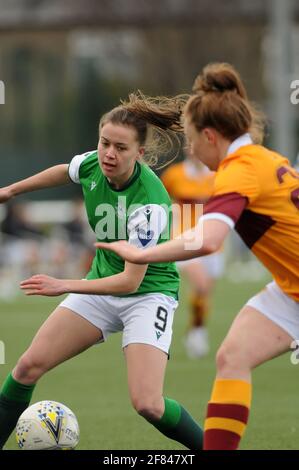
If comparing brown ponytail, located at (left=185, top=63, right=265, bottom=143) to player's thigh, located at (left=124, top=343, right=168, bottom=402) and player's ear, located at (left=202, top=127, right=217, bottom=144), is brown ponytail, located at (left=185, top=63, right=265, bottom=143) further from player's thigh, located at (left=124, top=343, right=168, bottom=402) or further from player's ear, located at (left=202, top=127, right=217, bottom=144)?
player's thigh, located at (left=124, top=343, right=168, bottom=402)

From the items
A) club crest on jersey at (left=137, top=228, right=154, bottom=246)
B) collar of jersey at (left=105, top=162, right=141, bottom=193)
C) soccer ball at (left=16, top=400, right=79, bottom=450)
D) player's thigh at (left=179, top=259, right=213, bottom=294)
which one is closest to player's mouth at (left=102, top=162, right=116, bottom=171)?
collar of jersey at (left=105, top=162, right=141, bottom=193)

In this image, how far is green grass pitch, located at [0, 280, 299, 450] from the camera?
284 inches

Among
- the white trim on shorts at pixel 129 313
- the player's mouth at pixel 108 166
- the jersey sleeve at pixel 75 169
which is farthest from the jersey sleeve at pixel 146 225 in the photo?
the jersey sleeve at pixel 75 169

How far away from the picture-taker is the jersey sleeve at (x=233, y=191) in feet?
17.1

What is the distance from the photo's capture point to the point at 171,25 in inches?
716

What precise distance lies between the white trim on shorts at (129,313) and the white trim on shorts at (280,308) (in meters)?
0.63

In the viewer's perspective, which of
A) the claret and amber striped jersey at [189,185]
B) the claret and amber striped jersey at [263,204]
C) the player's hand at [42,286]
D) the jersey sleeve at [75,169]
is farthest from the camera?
the claret and amber striped jersey at [189,185]

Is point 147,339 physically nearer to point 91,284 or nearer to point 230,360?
point 91,284

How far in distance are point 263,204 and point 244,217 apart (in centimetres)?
12

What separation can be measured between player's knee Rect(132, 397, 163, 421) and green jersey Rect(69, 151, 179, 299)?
0.58 m

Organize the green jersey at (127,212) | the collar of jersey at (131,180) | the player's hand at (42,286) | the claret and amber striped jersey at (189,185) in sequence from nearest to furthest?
1. the player's hand at (42,286)
2. the green jersey at (127,212)
3. the collar of jersey at (131,180)
4. the claret and amber striped jersey at (189,185)

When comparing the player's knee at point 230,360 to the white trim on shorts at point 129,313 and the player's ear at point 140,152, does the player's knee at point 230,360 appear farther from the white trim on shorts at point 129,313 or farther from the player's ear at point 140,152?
the player's ear at point 140,152

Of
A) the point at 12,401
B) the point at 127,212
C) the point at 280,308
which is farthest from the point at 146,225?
the point at 12,401

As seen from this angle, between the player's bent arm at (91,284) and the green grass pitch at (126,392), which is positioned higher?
the player's bent arm at (91,284)
